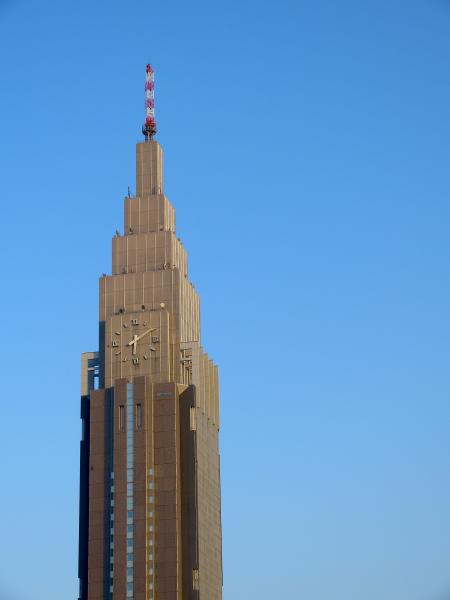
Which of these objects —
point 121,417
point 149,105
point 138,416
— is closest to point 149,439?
point 138,416

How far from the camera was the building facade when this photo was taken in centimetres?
15988

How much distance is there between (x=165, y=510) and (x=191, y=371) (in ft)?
70.2

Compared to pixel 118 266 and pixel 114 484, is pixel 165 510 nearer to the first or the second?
pixel 114 484

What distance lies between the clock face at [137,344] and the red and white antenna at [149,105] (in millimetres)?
33295

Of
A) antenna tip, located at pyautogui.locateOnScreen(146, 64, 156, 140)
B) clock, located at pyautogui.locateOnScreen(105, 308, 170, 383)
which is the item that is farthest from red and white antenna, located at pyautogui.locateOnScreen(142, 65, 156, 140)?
clock, located at pyautogui.locateOnScreen(105, 308, 170, 383)

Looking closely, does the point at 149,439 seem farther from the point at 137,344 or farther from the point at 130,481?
the point at 137,344

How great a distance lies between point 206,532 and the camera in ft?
548

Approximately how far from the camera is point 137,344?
172 m

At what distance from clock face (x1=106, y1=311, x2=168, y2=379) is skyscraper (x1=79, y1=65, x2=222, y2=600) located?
143 mm

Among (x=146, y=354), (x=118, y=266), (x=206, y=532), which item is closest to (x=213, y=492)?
(x=206, y=532)

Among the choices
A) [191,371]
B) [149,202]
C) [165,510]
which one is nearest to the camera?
[165,510]

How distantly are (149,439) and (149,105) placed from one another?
186 ft

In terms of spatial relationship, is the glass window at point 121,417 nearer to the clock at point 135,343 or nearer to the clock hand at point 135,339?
the clock at point 135,343

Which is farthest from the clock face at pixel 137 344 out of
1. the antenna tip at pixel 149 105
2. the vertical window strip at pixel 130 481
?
the antenna tip at pixel 149 105
